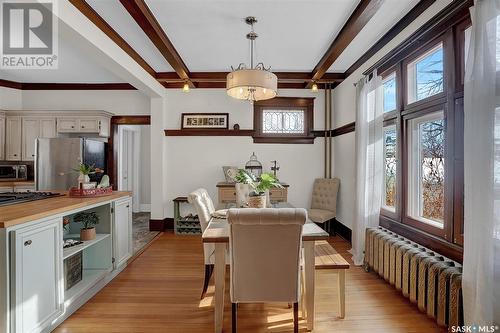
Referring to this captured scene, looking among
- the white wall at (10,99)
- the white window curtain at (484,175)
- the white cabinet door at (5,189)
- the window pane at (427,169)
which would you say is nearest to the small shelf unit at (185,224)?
the white cabinet door at (5,189)

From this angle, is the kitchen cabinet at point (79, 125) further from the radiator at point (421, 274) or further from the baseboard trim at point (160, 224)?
the radiator at point (421, 274)

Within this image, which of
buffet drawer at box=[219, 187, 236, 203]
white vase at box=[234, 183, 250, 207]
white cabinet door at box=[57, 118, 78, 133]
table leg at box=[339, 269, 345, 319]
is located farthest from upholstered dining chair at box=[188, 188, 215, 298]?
white cabinet door at box=[57, 118, 78, 133]

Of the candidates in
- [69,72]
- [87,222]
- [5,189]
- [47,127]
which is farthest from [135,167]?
[87,222]

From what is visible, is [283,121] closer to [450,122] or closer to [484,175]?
[450,122]

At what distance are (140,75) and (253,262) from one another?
320cm

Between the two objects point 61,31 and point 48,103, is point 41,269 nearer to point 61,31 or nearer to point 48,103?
point 61,31

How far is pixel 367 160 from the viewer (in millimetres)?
3156

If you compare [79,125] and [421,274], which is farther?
[79,125]

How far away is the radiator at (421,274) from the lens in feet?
6.04

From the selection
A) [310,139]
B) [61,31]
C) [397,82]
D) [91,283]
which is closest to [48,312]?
[91,283]

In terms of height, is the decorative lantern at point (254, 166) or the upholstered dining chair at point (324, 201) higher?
the decorative lantern at point (254, 166)

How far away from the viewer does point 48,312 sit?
74.7 inches

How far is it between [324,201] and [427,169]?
83.2 inches

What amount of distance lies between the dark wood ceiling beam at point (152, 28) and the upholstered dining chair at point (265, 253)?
6.82ft
